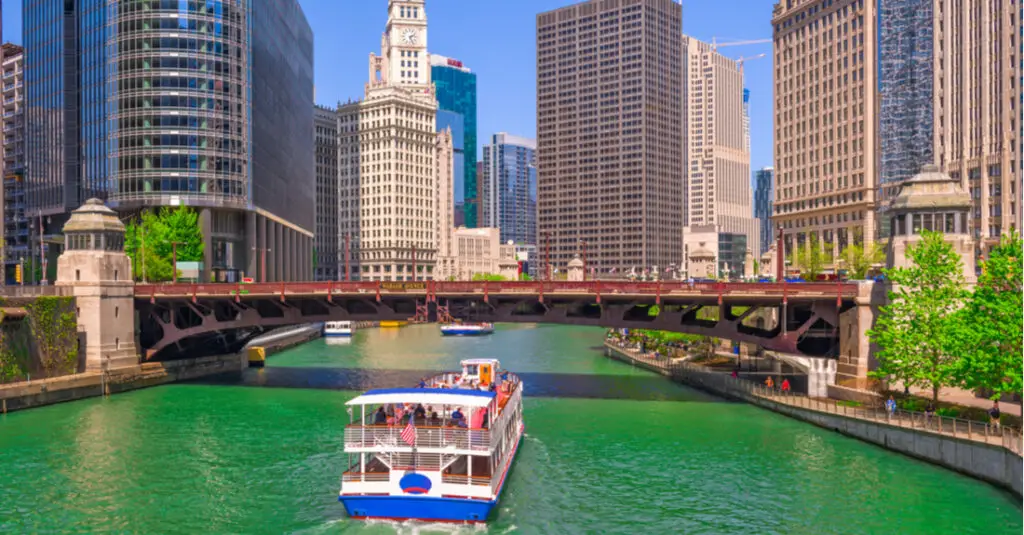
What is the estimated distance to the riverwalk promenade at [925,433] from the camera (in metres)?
43.1

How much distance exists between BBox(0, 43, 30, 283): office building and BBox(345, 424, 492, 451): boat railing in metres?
159

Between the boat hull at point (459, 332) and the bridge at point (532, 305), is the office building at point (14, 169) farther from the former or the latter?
the bridge at point (532, 305)

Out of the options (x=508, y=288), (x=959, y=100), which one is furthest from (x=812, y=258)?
(x=508, y=288)

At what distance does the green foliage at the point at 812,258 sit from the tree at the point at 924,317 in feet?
175

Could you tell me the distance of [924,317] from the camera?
176 feet

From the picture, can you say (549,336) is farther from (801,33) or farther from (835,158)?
(801,33)

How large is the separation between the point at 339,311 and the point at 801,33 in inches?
5119

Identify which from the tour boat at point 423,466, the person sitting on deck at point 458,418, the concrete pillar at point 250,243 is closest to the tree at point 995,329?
the tour boat at point 423,466

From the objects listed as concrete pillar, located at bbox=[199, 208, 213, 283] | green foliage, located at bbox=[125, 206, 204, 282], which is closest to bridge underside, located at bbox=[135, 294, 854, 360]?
green foliage, located at bbox=[125, 206, 204, 282]

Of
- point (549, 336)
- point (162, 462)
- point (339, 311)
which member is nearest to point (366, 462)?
point (162, 462)

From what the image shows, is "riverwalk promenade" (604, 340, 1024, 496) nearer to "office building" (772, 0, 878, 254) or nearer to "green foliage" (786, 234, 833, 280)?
"green foliage" (786, 234, 833, 280)

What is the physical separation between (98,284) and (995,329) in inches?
2823

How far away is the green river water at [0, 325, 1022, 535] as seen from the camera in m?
40.2

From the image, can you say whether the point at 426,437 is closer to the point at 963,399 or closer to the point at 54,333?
the point at 963,399
